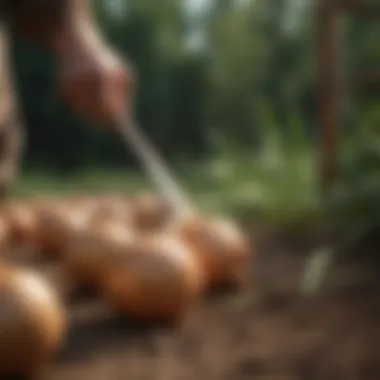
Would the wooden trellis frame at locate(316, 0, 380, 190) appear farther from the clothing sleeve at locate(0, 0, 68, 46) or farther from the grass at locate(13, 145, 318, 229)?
the clothing sleeve at locate(0, 0, 68, 46)

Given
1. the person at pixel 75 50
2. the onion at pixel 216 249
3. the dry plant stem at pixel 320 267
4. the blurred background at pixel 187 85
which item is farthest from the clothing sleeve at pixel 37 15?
the blurred background at pixel 187 85

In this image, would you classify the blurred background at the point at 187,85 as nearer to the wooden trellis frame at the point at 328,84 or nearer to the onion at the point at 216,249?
the wooden trellis frame at the point at 328,84

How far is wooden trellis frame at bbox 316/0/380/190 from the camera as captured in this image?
181 cm

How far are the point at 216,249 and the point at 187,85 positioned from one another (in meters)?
2.26

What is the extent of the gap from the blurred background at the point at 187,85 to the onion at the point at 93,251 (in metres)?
0.70

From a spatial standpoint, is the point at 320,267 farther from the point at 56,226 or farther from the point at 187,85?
the point at 187,85

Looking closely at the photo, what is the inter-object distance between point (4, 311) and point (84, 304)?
0.31 metres

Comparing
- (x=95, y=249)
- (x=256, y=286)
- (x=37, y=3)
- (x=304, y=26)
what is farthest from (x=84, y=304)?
(x=304, y=26)

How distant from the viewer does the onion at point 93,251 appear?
3.50 ft

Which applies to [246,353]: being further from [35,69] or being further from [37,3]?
[35,69]

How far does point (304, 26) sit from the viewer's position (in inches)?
104

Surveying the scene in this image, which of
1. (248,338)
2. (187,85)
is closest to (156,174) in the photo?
(248,338)

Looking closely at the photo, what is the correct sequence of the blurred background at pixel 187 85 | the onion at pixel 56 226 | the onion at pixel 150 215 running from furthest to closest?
the blurred background at pixel 187 85 < the onion at pixel 150 215 < the onion at pixel 56 226

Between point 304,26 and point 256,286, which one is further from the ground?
point 304,26
